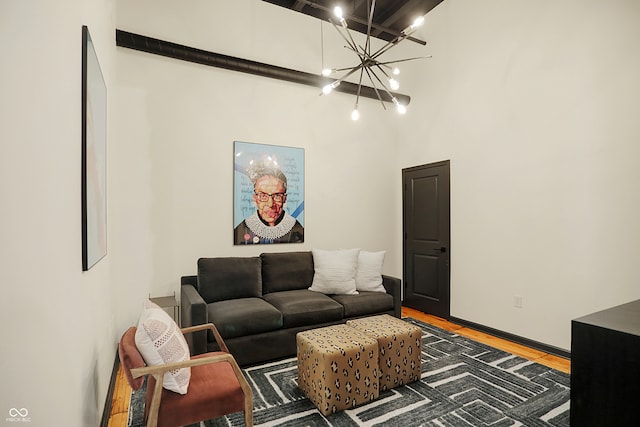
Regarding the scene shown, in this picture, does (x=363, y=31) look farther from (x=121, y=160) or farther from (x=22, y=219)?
(x=22, y=219)

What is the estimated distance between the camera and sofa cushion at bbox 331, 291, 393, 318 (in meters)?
3.68

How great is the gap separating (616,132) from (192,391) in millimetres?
3919

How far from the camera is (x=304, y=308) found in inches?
134

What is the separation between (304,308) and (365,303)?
76 centimetres

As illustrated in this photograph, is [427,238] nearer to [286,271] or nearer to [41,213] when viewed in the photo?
[286,271]

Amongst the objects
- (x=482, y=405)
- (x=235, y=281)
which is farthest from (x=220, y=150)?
(x=482, y=405)

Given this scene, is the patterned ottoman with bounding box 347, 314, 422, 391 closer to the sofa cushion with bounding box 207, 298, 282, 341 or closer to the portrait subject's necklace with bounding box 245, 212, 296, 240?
the sofa cushion with bounding box 207, 298, 282, 341

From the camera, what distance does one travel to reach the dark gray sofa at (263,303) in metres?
3.04

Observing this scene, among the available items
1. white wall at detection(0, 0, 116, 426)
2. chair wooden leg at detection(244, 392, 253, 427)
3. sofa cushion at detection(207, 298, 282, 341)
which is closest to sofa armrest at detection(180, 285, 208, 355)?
sofa cushion at detection(207, 298, 282, 341)

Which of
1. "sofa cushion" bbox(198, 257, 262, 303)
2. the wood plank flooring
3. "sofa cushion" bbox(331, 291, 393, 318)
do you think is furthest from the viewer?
"sofa cushion" bbox(331, 291, 393, 318)

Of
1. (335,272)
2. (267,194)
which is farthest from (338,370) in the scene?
→ (267,194)

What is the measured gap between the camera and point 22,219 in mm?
1145

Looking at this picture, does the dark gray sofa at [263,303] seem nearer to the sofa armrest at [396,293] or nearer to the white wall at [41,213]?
the sofa armrest at [396,293]

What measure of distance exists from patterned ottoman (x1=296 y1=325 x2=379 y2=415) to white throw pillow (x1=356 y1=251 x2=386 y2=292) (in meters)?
1.45
